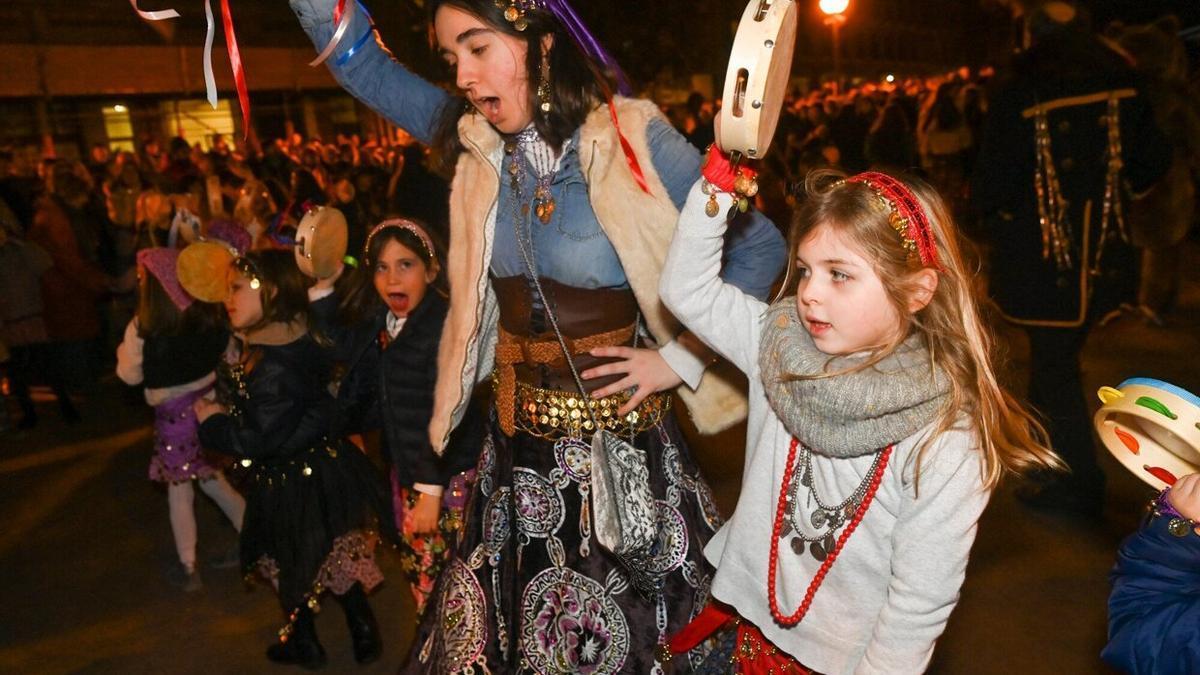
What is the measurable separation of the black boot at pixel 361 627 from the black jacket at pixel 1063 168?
A: 2904mm

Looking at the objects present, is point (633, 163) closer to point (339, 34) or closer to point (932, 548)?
point (339, 34)

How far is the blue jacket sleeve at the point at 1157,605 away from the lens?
5.05ft

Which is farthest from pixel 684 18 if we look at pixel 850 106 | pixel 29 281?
pixel 29 281

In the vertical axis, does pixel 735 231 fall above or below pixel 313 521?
above

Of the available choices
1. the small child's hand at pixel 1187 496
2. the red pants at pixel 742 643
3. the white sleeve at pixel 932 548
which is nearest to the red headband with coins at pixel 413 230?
the red pants at pixel 742 643

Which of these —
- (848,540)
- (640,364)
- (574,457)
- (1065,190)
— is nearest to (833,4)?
(1065,190)

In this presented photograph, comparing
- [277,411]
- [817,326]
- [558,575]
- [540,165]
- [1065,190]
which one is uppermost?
[540,165]

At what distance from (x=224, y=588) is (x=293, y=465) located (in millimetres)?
1268

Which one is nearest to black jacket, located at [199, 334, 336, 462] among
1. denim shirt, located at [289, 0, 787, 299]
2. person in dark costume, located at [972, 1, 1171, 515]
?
denim shirt, located at [289, 0, 787, 299]

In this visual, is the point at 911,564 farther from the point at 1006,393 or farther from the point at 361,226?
the point at 361,226

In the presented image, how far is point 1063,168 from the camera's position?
3730 millimetres

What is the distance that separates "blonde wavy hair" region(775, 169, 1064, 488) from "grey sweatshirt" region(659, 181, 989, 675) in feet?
0.16

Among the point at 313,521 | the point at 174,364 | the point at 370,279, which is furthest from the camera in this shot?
the point at 174,364

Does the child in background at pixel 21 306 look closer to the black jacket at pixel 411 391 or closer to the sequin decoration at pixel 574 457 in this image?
the black jacket at pixel 411 391
